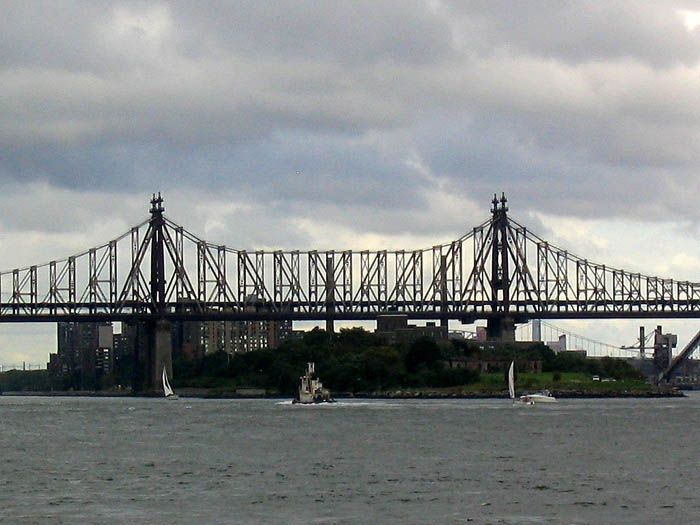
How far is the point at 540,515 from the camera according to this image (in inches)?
2286

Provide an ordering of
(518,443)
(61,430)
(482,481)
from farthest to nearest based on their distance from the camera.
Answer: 1. (61,430)
2. (518,443)
3. (482,481)

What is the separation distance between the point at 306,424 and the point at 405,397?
75644 mm

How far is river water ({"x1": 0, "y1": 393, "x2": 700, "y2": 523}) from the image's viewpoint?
2335 inches

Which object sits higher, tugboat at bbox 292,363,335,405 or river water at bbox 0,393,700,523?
tugboat at bbox 292,363,335,405

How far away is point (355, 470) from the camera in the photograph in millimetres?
75312

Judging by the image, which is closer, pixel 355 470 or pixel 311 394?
pixel 355 470

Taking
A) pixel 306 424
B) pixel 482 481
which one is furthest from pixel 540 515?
pixel 306 424

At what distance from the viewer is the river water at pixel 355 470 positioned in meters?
59.3

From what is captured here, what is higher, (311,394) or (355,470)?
(311,394)

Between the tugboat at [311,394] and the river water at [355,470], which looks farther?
the tugboat at [311,394]

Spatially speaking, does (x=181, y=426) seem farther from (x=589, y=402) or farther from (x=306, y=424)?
(x=589, y=402)

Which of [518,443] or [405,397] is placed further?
[405,397]

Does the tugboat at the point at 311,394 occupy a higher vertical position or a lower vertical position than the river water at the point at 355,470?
higher

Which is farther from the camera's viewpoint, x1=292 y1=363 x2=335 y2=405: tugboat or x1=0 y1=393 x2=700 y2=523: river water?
x1=292 y1=363 x2=335 y2=405: tugboat
